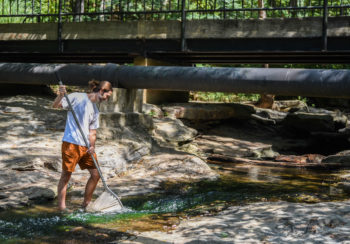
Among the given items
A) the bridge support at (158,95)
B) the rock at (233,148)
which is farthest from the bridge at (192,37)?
the rock at (233,148)

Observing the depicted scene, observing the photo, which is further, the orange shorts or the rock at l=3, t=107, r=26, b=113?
the rock at l=3, t=107, r=26, b=113

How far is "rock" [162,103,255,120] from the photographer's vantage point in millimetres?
13523

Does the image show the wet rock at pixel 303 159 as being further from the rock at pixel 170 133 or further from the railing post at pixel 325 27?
the railing post at pixel 325 27

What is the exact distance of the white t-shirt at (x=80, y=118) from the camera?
5605mm

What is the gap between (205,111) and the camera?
1387 centimetres

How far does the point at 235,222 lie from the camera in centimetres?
Result: 502

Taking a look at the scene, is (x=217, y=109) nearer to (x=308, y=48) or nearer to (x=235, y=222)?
(x=308, y=48)

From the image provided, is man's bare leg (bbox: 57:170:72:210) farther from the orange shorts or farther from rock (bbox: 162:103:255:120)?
rock (bbox: 162:103:255:120)

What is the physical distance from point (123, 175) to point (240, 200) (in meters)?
2.31

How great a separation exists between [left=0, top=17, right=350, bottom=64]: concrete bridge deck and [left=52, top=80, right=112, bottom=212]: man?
6459 mm

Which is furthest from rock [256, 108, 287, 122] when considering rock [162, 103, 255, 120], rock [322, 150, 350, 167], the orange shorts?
the orange shorts

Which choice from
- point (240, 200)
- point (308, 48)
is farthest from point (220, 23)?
point (240, 200)

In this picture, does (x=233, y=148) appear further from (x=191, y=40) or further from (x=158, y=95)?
(x=158, y=95)

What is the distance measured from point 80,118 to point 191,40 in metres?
6.96
